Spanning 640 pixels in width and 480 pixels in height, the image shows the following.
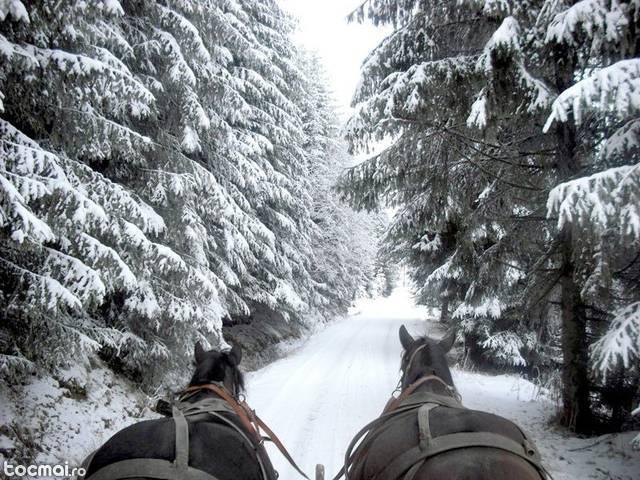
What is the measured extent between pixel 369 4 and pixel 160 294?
601cm

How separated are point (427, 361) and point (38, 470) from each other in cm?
409

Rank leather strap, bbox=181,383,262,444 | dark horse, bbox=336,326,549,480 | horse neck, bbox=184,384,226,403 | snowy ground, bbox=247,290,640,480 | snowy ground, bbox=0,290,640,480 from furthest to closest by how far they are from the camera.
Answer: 1. snowy ground, bbox=247,290,640,480
2. snowy ground, bbox=0,290,640,480
3. horse neck, bbox=184,384,226,403
4. leather strap, bbox=181,383,262,444
5. dark horse, bbox=336,326,549,480

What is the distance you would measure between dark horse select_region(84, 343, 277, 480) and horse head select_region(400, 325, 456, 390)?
1.34m

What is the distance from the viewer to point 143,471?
6.35ft

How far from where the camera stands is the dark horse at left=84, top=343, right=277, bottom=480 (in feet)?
Answer: 6.46

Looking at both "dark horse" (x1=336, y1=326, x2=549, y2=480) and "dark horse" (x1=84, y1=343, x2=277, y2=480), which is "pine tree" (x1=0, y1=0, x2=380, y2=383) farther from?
"dark horse" (x1=336, y1=326, x2=549, y2=480)

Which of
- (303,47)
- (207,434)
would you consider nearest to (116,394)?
(207,434)

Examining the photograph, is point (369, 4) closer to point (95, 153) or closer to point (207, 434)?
point (95, 153)

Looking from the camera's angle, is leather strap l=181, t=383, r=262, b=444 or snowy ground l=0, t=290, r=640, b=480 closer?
leather strap l=181, t=383, r=262, b=444

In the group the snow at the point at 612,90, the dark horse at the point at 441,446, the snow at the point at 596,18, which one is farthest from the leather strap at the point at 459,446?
the snow at the point at 596,18

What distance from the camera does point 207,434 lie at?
7.75 feet

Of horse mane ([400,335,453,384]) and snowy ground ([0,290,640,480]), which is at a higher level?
horse mane ([400,335,453,384])

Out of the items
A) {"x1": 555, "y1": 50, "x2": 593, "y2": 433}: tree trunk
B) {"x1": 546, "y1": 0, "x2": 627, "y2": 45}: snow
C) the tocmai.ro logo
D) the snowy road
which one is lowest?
the snowy road

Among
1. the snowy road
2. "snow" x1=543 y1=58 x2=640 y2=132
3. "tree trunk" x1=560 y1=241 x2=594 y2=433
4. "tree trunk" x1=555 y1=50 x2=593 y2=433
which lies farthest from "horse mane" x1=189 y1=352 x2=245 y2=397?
"tree trunk" x1=560 y1=241 x2=594 y2=433
